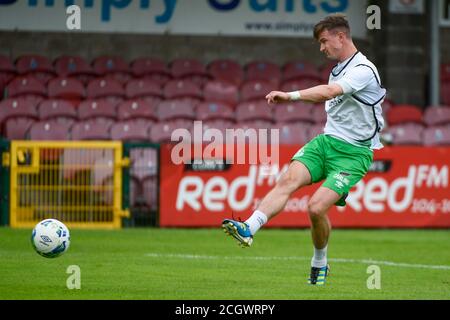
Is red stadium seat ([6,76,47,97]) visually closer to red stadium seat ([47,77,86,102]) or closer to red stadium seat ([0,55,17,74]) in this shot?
red stadium seat ([47,77,86,102])

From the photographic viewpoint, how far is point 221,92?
72.0 ft

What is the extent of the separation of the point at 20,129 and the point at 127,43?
515 cm

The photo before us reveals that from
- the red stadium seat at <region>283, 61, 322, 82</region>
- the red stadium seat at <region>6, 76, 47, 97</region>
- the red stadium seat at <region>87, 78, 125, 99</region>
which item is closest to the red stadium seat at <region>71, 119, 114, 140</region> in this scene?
the red stadium seat at <region>87, 78, 125, 99</region>

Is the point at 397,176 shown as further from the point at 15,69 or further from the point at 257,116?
the point at 15,69

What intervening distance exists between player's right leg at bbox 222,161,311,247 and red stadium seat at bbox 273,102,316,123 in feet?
37.7

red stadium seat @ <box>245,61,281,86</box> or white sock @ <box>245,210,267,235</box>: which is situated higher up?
red stadium seat @ <box>245,61,281,86</box>

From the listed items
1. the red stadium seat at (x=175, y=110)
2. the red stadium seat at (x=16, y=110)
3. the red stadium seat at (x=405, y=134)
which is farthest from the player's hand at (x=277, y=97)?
the red stadium seat at (x=16, y=110)

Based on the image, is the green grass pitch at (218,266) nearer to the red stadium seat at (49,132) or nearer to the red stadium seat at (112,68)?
the red stadium seat at (49,132)

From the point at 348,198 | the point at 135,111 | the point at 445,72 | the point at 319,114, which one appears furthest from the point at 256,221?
the point at 445,72

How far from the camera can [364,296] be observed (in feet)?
28.9

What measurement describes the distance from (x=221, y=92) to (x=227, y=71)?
4.87ft

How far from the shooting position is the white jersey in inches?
372

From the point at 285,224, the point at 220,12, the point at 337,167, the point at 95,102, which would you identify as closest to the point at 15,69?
the point at 95,102

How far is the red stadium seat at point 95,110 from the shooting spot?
20.3m
